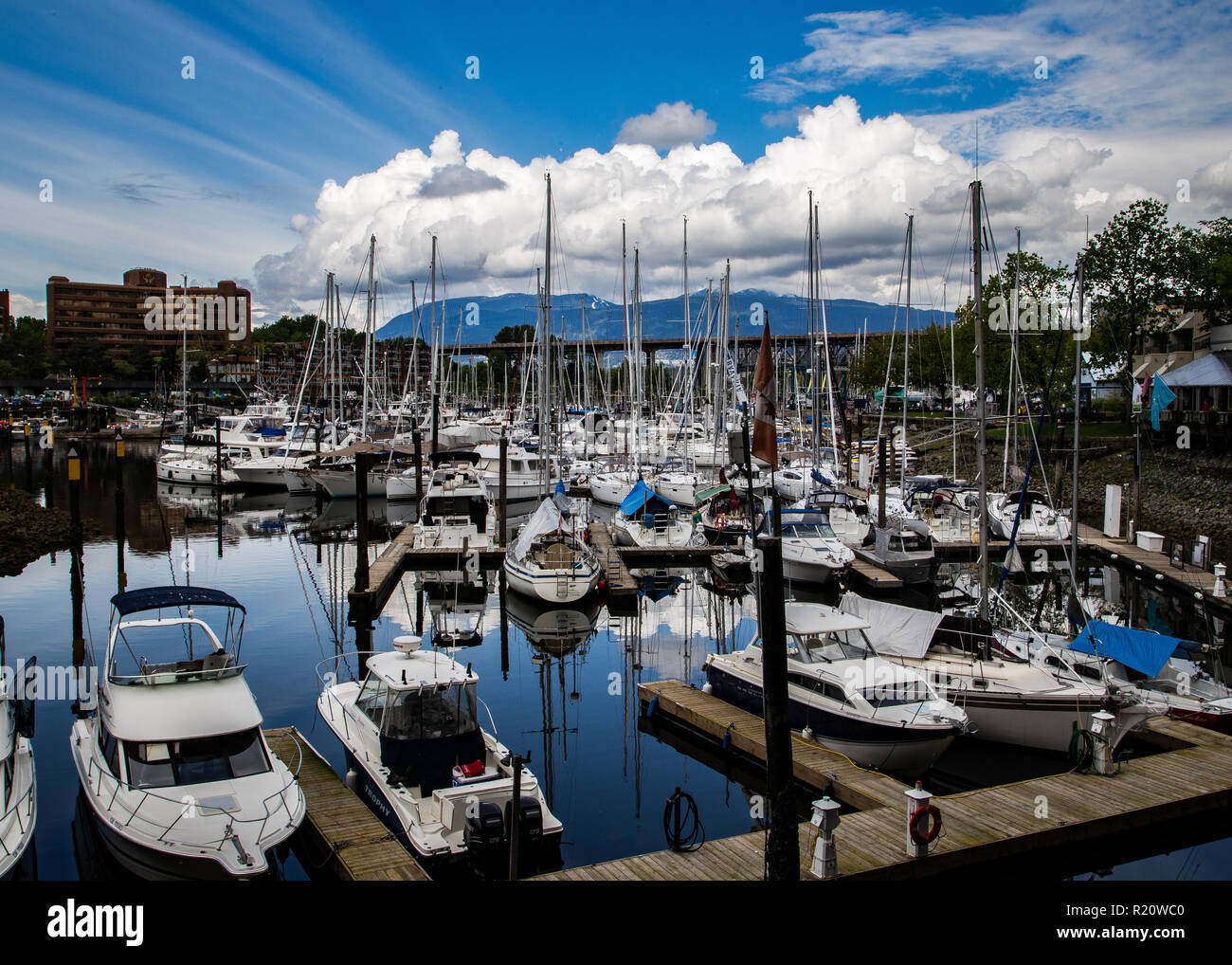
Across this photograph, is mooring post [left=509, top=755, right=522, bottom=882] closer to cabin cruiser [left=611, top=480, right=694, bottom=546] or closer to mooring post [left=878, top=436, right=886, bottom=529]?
cabin cruiser [left=611, top=480, right=694, bottom=546]

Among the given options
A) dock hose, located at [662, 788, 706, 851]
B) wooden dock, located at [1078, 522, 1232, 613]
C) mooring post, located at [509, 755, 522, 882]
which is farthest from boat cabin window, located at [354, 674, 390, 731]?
wooden dock, located at [1078, 522, 1232, 613]

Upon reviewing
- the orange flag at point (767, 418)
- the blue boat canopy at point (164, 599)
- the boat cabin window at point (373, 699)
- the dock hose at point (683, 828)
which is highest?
the orange flag at point (767, 418)

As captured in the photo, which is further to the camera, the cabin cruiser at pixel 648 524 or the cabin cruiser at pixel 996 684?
the cabin cruiser at pixel 648 524

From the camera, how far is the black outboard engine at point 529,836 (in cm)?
1281

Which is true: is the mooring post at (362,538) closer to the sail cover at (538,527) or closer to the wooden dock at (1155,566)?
the sail cover at (538,527)

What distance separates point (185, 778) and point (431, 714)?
3.63 m

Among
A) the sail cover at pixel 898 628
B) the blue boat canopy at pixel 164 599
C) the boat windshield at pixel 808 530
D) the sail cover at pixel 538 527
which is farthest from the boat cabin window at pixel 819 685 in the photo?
the boat windshield at pixel 808 530

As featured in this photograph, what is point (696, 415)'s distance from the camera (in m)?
93.2

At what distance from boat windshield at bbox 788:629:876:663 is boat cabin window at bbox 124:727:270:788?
10.2m

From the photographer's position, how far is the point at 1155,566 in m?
33.2

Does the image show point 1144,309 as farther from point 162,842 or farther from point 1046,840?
point 162,842

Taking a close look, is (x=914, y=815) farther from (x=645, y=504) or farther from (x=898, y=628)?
(x=645, y=504)

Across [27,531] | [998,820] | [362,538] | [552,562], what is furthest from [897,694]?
[27,531]

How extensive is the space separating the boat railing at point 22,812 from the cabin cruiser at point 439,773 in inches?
182
